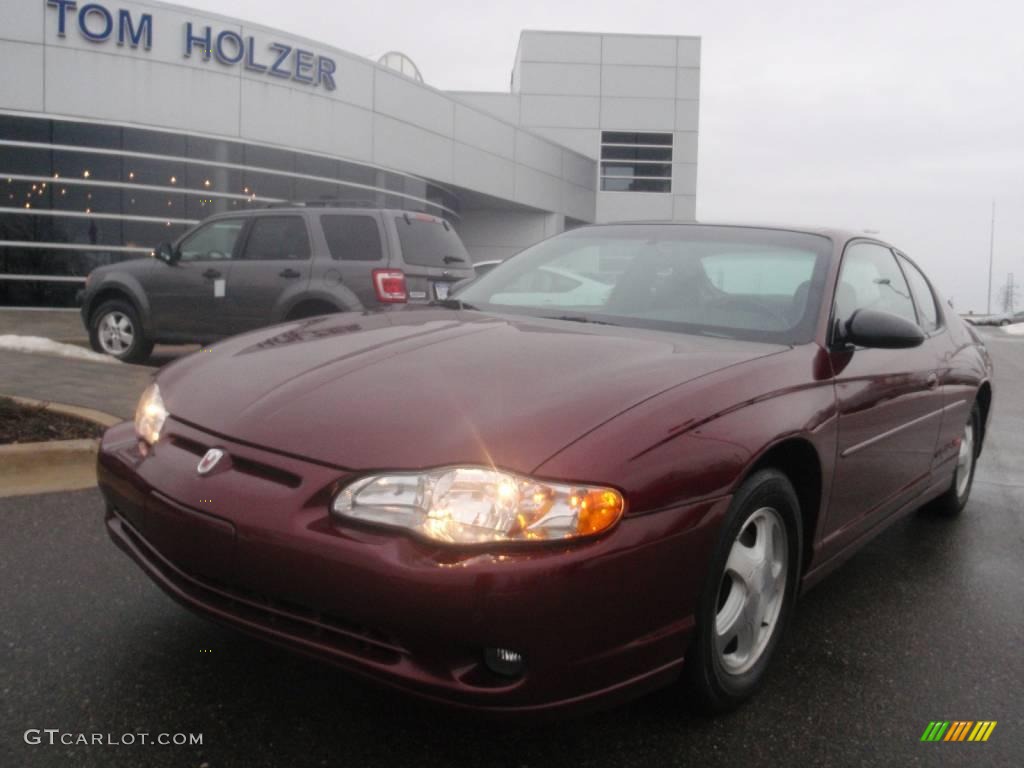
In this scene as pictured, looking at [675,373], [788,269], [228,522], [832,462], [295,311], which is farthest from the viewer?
[295,311]

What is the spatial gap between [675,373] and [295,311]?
22.2 feet

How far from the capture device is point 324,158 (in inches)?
816

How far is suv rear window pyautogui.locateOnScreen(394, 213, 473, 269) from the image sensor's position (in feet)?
28.8

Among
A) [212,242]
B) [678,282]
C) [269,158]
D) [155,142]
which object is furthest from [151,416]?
[269,158]

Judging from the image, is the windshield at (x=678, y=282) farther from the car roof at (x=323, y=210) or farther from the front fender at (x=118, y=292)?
the front fender at (x=118, y=292)

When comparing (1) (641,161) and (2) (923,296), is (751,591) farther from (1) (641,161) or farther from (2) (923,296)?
(1) (641,161)

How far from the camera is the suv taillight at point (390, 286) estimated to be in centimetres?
845

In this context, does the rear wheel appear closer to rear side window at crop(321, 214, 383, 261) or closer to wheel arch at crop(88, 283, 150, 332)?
rear side window at crop(321, 214, 383, 261)

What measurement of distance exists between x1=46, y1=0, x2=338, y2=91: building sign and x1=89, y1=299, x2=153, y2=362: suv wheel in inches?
352

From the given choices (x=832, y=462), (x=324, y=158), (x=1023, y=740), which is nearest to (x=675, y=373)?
(x=832, y=462)

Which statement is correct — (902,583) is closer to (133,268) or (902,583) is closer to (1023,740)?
(1023,740)

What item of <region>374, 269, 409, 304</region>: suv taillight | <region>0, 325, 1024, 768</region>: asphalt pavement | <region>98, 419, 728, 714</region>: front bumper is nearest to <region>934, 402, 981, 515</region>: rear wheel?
<region>0, 325, 1024, 768</region>: asphalt pavement

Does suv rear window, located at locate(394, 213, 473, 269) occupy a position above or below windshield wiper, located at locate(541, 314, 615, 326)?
above

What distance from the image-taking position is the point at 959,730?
8.77 ft
